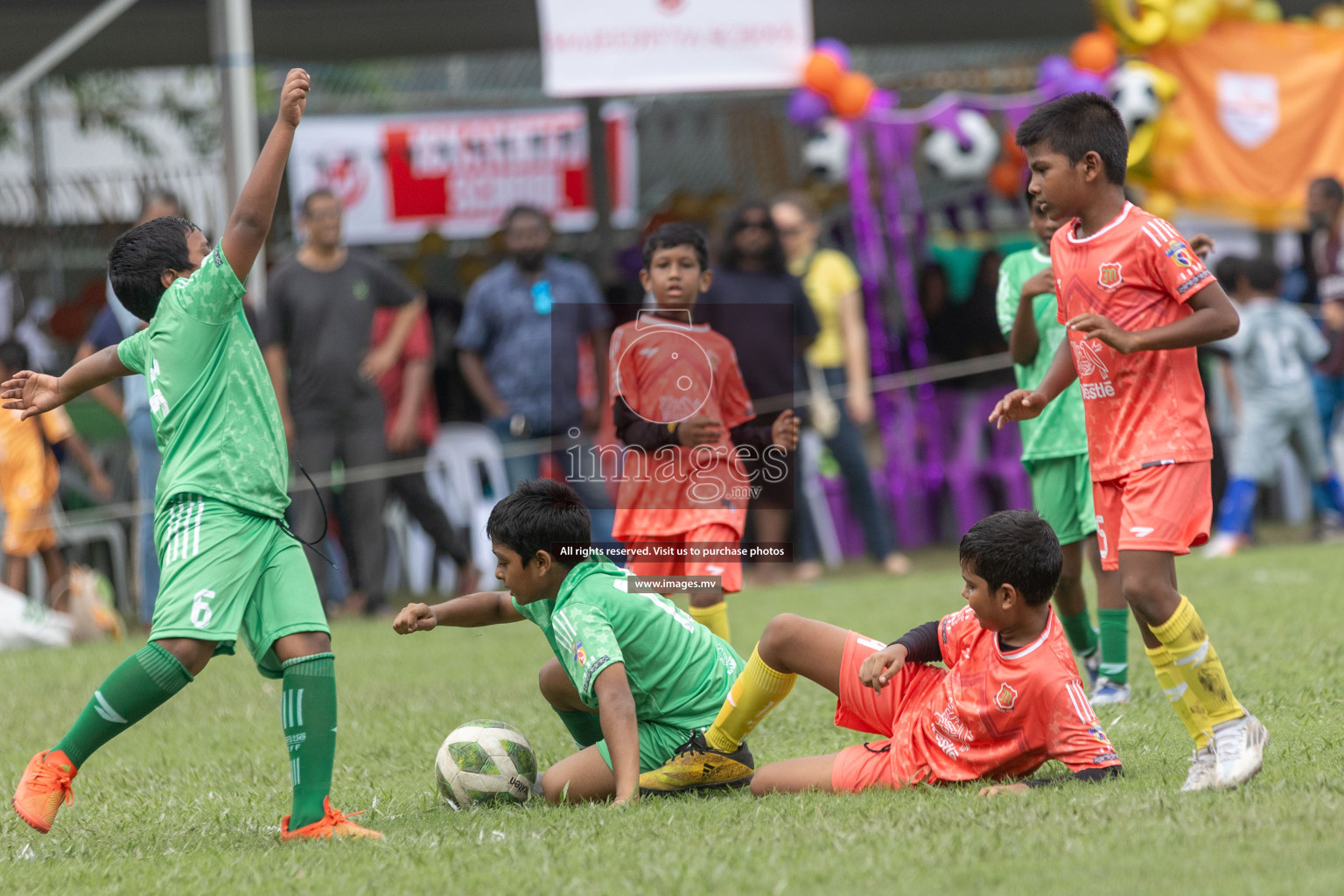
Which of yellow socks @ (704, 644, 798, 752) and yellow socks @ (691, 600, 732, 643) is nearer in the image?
yellow socks @ (704, 644, 798, 752)

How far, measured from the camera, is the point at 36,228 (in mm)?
12055

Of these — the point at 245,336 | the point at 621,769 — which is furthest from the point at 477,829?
the point at 245,336

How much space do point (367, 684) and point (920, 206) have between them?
6.29 meters

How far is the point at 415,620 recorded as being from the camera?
4.11m

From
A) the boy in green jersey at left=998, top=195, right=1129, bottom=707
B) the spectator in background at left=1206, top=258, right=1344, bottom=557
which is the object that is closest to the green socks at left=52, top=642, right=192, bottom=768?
the boy in green jersey at left=998, top=195, right=1129, bottom=707

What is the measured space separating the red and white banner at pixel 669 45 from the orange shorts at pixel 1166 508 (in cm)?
674

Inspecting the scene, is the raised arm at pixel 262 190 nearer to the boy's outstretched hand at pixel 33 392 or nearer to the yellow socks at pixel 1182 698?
the boy's outstretched hand at pixel 33 392

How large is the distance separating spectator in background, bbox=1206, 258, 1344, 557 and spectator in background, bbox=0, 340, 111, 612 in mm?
7467

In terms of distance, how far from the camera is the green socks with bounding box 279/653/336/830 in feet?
12.9

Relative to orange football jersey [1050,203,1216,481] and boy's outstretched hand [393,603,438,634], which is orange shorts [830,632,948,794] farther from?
boy's outstretched hand [393,603,438,634]

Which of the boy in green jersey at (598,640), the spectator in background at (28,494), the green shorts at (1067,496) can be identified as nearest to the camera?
the boy in green jersey at (598,640)

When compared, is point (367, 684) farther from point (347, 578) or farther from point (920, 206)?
point (920, 206)

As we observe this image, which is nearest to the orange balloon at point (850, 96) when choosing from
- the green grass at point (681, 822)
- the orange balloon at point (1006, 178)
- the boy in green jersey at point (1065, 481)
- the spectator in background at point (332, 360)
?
the orange balloon at point (1006, 178)

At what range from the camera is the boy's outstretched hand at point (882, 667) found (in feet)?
12.6
